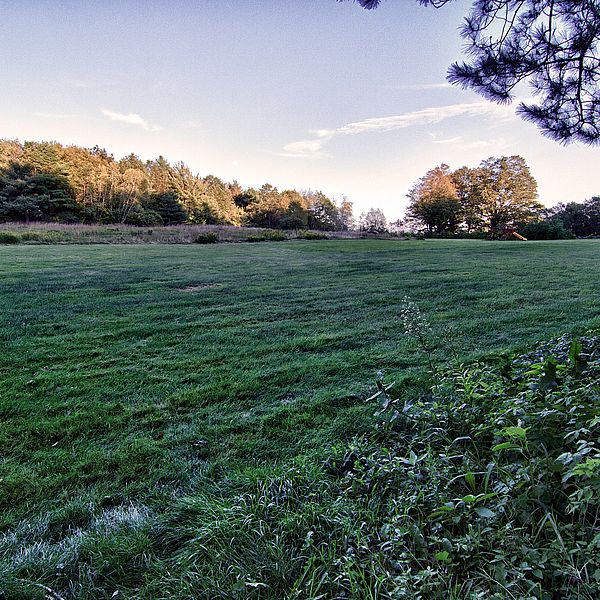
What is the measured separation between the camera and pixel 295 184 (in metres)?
42.8

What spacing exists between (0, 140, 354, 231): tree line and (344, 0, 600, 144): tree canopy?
30006 mm

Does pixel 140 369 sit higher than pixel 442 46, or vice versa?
pixel 442 46

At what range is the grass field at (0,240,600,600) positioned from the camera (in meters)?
1.13

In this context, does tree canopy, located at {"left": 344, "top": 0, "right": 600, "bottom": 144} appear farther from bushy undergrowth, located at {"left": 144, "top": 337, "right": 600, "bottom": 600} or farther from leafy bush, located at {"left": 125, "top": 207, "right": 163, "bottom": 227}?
leafy bush, located at {"left": 125, "top": 207, "right": 163, "bottom": 227}

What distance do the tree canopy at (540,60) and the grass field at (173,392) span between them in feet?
6.72

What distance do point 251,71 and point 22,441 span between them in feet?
38.3

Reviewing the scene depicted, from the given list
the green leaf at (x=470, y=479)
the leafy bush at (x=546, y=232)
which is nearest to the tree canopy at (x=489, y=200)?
the leafy bush at (x=546, y=232)

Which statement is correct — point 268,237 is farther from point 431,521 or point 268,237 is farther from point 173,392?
point 431,521

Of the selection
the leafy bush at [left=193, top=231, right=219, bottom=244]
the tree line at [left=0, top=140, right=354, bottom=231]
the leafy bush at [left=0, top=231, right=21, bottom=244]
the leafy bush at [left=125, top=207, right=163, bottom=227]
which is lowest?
the leafy bush at [left=0, top=231, right=21, bottom=244]

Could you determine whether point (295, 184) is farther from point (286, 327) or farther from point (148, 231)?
point (286, 327)

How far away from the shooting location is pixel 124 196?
29516mm

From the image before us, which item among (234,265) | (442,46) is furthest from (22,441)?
(234,265)

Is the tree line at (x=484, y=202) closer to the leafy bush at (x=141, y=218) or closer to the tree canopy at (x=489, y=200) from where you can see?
the tree canopy at (x=489, y=200)

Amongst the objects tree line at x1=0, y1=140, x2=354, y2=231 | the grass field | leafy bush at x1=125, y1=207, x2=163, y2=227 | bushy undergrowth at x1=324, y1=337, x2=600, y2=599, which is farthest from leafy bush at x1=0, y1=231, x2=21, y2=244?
bushy undergrowth at x1=324, y1=337, x2=600, y2=599
